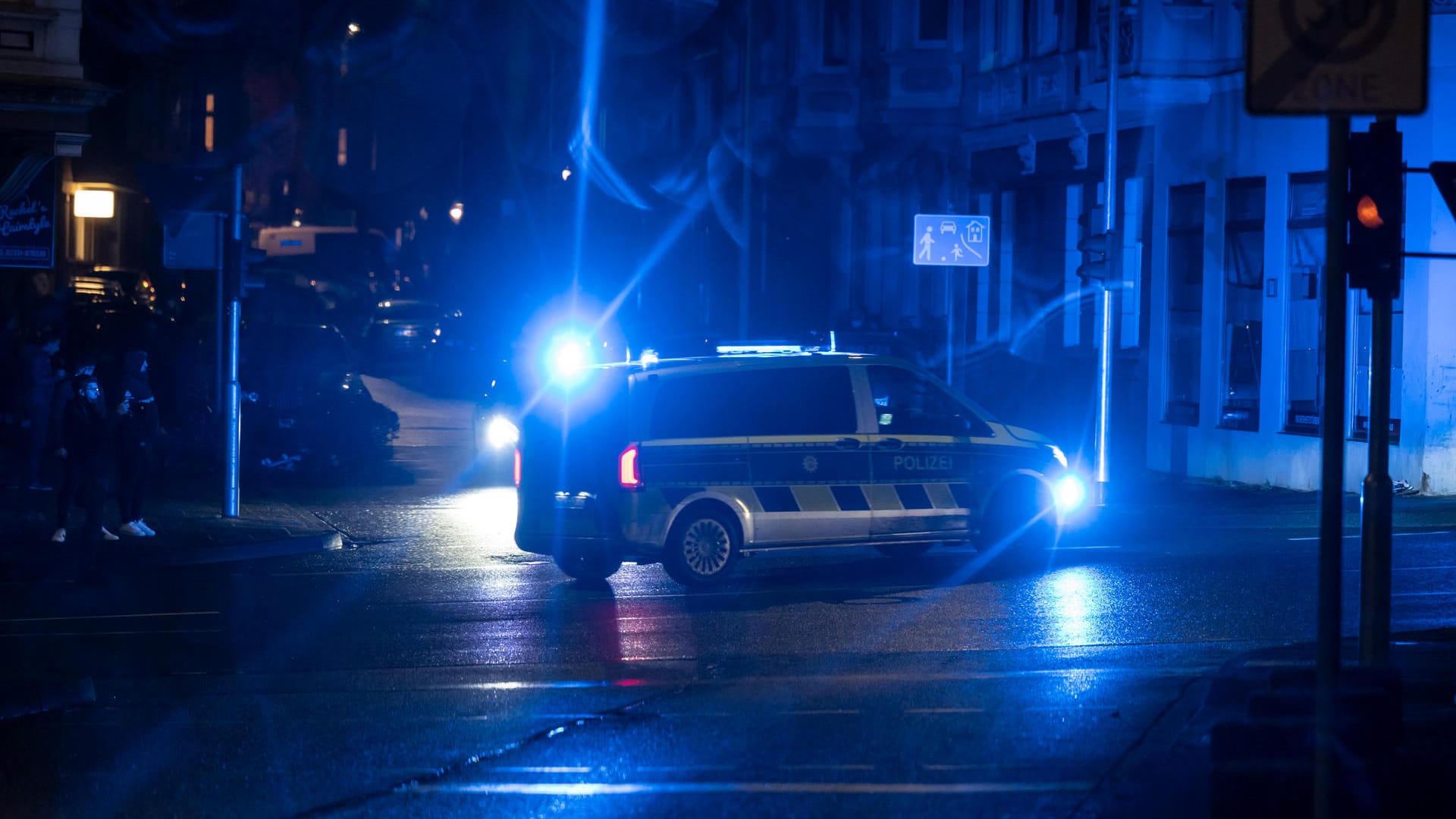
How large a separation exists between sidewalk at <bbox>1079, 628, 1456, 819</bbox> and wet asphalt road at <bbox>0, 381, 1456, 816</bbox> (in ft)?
0.80

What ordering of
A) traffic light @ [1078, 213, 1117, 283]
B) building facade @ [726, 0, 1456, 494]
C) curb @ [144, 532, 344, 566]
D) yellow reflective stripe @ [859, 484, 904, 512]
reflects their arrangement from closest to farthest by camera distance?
yellow reflective stripe @ [859, 484, 904, 512]
curb @ [144, 532, 344, 566]
traffic light @ [1078, 213, 1117, 283]
building facade @ [726, 0, 1456, 494]

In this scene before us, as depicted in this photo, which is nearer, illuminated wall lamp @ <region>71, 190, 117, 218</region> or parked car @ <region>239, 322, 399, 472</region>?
parked car @ <region>239, 322, 399, 472</region>

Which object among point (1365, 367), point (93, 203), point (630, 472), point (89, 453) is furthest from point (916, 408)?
point (93, 203)

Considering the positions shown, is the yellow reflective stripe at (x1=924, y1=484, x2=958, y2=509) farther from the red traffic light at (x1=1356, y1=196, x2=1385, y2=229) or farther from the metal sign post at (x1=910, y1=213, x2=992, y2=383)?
the metal sign post at (x1=910, y1=213, x2=992, y2=383)

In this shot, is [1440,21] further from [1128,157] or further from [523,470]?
[523,470]

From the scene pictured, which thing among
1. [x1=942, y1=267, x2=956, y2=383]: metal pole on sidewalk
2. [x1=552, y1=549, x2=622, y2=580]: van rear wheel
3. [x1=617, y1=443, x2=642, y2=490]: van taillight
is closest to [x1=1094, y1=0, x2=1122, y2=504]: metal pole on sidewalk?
[x1=942, y1=267, x2=956, y2=383]: metal pole on sidewalk

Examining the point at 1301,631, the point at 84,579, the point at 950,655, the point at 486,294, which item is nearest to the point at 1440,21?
the point at 1301,631

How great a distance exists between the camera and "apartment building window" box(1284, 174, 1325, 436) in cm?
2197

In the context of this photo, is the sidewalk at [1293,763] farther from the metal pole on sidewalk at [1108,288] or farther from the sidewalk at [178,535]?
the metal pole on sidewalk at [1108,288]

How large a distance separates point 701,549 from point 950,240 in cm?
916

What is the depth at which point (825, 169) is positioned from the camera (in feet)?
118

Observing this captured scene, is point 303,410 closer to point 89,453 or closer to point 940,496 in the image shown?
point 89,453

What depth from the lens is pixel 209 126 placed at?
1901 inches

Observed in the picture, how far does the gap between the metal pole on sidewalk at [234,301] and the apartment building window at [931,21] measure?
53.4 feet
